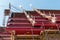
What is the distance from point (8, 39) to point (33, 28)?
1.28 meters

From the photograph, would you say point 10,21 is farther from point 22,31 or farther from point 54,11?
point 54,11

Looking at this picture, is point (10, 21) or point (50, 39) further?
point (10, 21)

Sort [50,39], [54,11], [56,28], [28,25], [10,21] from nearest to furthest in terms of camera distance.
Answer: [50,39], [56,28], [28,25], [10,21], [54,11]

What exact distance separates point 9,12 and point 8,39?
2.18 meters

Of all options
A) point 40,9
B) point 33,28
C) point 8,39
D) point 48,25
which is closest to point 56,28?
point 48,25

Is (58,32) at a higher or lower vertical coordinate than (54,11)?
lower

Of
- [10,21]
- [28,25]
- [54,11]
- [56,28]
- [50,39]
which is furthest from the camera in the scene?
[54,11]

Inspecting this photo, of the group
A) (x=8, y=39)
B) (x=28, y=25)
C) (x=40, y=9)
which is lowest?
(x=8, y=39)

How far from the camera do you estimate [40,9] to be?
10.3 meters

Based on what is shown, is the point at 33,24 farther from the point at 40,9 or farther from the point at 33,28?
the point at 40,9

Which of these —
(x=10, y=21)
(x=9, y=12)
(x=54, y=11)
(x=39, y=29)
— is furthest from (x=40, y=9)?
(x=39, y=29)

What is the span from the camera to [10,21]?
8.61 metres

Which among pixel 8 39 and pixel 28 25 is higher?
pixel 28 25

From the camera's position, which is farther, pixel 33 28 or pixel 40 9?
pixel 40 9
